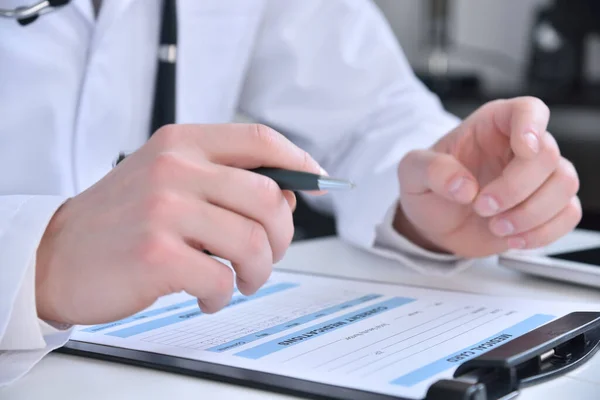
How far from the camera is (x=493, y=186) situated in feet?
2.05

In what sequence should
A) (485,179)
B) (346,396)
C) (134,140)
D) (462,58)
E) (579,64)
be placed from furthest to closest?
(462,58), (579,64), (134,140), (485,179), (346,396)

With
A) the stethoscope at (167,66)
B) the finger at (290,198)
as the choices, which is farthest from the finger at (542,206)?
the stethoscope at (167,66)

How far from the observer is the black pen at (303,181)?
0.44 meters

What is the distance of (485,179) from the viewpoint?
2.34 feet

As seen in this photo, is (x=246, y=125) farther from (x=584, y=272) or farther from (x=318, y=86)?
(x=318, y=86)

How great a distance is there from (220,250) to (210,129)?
70 millimetres

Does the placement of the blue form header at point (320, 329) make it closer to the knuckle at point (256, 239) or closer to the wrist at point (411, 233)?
the knuckle at point (256, 239)

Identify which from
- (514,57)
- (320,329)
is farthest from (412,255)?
(514,57)

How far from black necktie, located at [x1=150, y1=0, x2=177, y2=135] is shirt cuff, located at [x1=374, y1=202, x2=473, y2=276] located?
249mm

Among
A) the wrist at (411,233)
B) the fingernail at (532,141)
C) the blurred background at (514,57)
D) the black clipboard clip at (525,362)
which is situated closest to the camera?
the black clipboard clip at (525,362)

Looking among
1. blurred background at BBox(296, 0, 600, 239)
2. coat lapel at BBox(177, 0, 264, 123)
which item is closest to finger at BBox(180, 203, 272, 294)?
coat lapel at BBox(177, 0, 264, 123)

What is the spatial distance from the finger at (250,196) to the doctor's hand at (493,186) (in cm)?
23

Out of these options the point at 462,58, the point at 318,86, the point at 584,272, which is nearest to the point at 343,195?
the point at 318,86

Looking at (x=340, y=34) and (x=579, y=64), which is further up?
(x=340, y=34)
